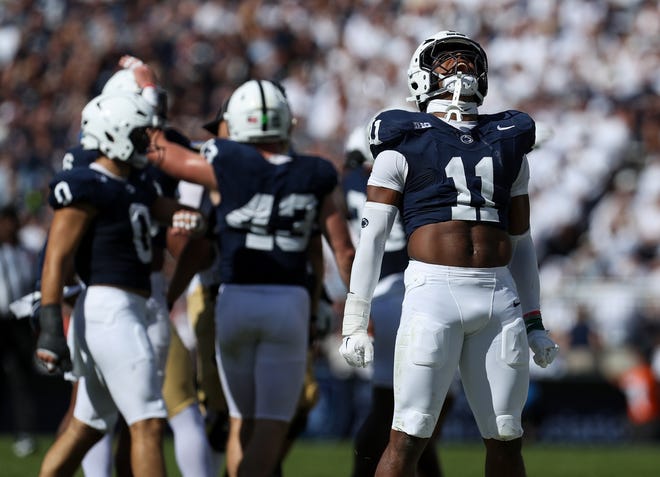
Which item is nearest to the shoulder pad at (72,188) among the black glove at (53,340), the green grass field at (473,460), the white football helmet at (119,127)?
the white football helmet at (119,127)

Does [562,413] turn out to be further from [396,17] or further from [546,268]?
[396,17]

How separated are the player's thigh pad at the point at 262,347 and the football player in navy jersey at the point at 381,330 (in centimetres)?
43

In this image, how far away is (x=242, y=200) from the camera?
19.8 ft

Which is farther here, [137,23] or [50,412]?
[137,23]

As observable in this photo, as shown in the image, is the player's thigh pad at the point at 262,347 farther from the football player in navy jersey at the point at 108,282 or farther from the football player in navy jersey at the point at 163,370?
the football player in navy jersey at the point at 108,282

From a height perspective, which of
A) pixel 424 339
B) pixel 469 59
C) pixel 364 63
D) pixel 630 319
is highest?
pixel 364 63

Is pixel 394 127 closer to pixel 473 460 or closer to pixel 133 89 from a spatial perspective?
pixel 133 89

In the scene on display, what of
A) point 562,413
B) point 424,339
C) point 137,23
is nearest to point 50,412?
point 562,413

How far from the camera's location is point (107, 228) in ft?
18.4

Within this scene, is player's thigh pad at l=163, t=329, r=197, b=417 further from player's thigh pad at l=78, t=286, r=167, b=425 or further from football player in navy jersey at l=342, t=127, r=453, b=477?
football player in navy jersey at l=342, t=127, r=453, b=477

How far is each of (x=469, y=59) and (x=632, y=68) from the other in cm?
1258

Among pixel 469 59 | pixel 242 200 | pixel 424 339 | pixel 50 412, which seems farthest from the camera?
pixel 50 412

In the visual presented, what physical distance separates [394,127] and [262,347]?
1.57m

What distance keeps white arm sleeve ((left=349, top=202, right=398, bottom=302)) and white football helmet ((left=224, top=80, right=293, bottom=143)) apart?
1.39 meters
